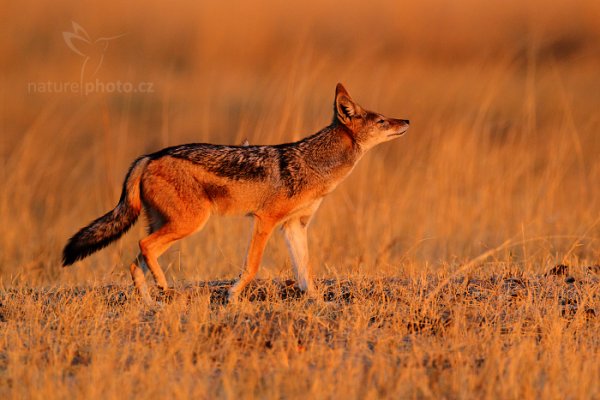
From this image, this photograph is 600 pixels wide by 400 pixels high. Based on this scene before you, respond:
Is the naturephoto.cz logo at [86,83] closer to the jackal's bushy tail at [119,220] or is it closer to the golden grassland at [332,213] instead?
the golden grassland at [332,213]

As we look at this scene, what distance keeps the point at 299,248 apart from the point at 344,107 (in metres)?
1.39

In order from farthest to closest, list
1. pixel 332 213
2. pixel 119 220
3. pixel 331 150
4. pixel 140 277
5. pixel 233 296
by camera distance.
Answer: pixel 332 213 → pixel 331 150 → pixel 119 220 → pixel 140 277 → pixel 233 296

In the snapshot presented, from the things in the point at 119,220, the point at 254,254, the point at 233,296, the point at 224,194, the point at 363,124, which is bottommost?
the point at 233,296

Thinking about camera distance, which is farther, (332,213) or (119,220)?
(332,213)

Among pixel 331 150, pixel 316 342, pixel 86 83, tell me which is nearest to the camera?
pixel 316 342

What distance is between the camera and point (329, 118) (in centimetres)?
1356

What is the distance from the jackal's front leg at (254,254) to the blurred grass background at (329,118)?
16.4 inches

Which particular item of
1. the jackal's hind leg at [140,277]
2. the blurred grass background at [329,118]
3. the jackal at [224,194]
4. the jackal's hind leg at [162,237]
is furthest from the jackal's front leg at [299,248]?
the jackal's hind leg at [140,277]

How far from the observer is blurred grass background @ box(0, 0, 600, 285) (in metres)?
10.5

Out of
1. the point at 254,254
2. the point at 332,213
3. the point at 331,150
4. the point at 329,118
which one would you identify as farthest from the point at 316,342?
the point at 329,118

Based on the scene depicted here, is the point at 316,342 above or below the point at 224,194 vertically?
below

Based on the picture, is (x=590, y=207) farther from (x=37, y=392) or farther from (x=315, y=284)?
(x=37, y=392)

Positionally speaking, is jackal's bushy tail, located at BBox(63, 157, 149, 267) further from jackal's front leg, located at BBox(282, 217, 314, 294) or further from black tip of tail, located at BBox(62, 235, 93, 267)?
jackal's front leg, located at BBox(282, 217, 314, 294)

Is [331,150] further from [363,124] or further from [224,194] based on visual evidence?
[224,194]
